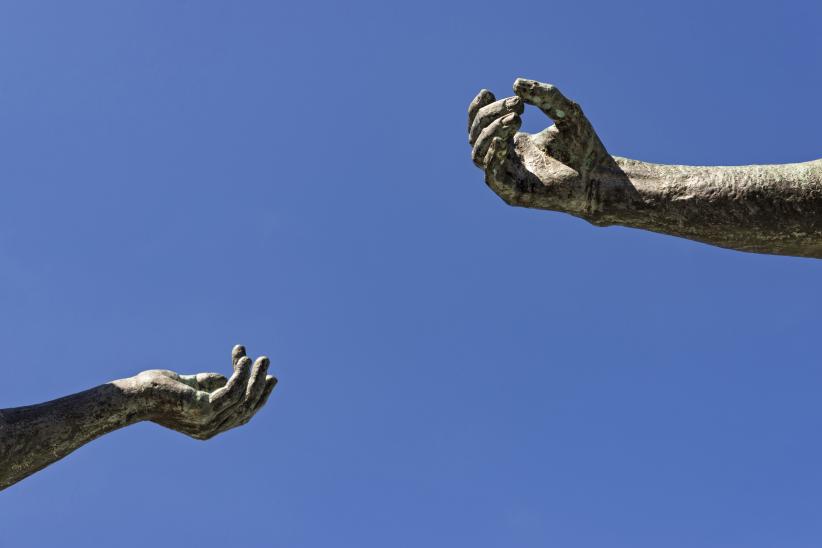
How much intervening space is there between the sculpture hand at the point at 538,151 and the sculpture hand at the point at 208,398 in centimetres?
410

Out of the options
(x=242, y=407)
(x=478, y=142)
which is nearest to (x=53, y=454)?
(x=242, y=407)

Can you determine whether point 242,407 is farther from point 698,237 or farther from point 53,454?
point 698,237

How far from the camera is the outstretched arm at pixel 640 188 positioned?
8.18 meters

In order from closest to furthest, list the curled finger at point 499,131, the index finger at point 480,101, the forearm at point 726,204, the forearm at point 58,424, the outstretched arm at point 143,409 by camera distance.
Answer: the curled finger at point 499,131 → the forearm at point 726,204 → the index finger at point 480,101 → the forearm at point 58,424 → the outstretched arm at point 143,409

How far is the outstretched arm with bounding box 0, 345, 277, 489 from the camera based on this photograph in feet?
35.8

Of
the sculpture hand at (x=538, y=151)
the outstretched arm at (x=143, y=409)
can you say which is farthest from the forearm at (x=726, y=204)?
the outstretched arm at (x=143, y=409)

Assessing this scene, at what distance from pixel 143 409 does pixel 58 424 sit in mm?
842

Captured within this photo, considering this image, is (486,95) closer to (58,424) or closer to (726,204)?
(726,204)

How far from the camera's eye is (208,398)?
11.3 m

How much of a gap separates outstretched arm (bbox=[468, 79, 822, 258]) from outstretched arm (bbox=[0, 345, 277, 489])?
13.8ft

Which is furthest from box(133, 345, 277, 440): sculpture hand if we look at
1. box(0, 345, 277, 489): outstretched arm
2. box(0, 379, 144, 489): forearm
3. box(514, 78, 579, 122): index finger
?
box(514, 78, 579, 122): index finger

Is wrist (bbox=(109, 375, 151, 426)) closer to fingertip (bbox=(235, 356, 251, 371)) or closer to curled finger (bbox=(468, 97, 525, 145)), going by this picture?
fingertip (bbox=(235, 356, 251, 371))

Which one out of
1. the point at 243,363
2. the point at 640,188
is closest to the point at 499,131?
the point at 640,188

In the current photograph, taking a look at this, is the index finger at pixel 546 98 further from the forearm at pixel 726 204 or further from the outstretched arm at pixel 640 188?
the forearm at pixel 726 204
